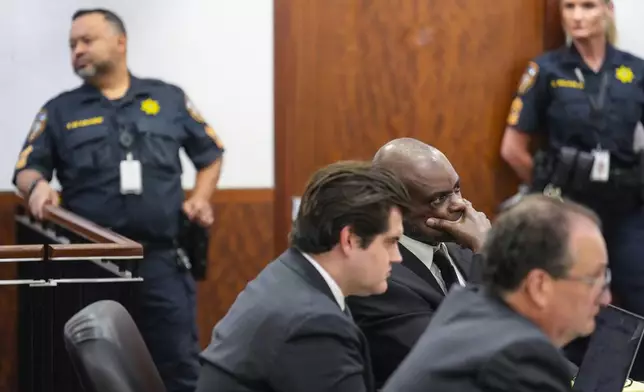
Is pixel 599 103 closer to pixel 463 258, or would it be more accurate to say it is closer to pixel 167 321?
pixel 167 321

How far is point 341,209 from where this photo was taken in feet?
7.11

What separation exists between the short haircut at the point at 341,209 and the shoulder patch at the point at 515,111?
10.5ft

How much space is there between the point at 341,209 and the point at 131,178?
2444mm

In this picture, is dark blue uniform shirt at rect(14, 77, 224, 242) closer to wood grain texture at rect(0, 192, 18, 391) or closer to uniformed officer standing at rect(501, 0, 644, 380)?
wood grain texture at rect(0, 192, 18, 391)

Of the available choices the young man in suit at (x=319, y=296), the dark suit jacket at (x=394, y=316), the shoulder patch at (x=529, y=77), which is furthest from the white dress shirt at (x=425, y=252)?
the shoulder patch at (x=529, y=77)

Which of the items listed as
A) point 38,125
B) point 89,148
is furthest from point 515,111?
point 38,125

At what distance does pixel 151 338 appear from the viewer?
450 cm

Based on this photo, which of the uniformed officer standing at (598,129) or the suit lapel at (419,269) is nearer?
the suit lapel at (419,269)

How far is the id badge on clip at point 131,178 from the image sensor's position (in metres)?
4.46

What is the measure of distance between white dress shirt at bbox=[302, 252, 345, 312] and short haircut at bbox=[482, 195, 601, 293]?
1.78 ft

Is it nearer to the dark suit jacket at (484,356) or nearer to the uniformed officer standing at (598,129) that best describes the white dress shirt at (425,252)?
the dark suit jacket at (484,356)

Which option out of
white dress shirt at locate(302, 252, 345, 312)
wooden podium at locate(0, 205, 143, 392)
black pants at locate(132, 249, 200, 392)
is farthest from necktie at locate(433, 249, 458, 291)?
black pants at locate(132, 249, 200, 392)

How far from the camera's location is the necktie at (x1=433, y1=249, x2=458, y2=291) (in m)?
2.74

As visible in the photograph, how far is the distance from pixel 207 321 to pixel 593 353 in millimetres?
3253
